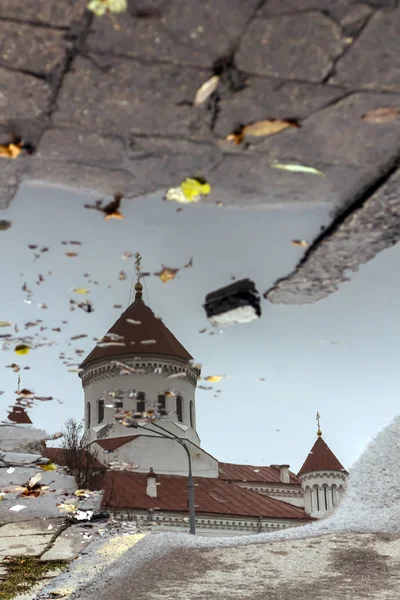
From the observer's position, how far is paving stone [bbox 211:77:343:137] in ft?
11.2

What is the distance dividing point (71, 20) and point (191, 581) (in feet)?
12.4

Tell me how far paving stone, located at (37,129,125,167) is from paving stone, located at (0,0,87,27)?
77 cm


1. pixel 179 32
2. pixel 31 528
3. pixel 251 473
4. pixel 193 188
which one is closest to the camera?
pixel 179 32

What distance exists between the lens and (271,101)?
3500mm

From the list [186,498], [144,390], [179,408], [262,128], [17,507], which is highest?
[144,390]

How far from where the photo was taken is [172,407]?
139ft

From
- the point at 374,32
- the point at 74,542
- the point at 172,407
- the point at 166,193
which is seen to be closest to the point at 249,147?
the point at 166,193

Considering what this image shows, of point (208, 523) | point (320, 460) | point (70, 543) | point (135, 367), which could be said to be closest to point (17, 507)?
point (70, 543)

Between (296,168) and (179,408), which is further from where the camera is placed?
(179,408)

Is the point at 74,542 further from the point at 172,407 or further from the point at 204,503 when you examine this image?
the point at 172,407

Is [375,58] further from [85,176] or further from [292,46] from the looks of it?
[85,176]

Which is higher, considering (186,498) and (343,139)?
(343,139)

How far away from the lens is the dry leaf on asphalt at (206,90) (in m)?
3.38

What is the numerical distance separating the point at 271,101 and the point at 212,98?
0.32 meters
